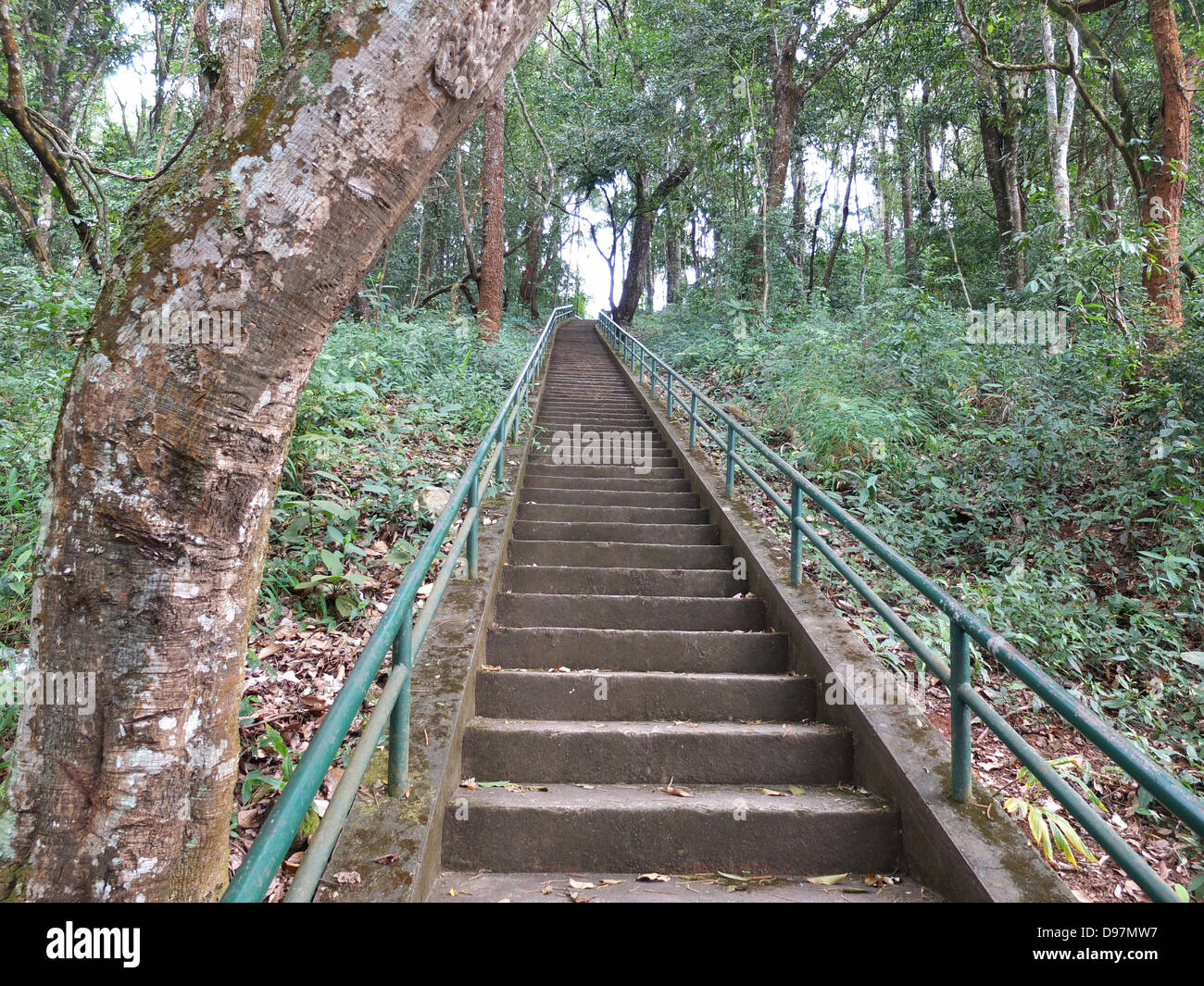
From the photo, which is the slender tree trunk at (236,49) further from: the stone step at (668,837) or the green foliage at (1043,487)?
the green foliage at (1043,487)

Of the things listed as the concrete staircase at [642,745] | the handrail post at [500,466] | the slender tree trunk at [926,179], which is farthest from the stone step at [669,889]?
the slender tree trunk at [926,179]

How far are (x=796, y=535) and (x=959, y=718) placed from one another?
1773mm

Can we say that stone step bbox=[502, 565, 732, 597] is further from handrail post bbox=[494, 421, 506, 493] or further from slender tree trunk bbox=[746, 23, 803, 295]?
slender tree trunk bbox=[746, 23, 803, 295]

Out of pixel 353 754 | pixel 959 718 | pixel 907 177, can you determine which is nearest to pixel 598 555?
pixel 959 718

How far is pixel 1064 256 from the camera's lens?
247 inches

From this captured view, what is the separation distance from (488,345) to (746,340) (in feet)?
14.5

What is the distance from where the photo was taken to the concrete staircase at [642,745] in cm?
250

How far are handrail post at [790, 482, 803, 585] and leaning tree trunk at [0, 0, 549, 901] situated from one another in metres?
3.01

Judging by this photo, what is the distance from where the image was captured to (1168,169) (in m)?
5.98

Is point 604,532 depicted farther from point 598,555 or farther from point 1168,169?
point 1168,169

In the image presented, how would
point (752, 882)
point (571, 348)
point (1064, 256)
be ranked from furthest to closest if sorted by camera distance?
point (571, 348)
point (1064, 256)
point (752, 882)

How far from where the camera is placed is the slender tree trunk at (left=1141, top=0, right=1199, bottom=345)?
5.86 meters
